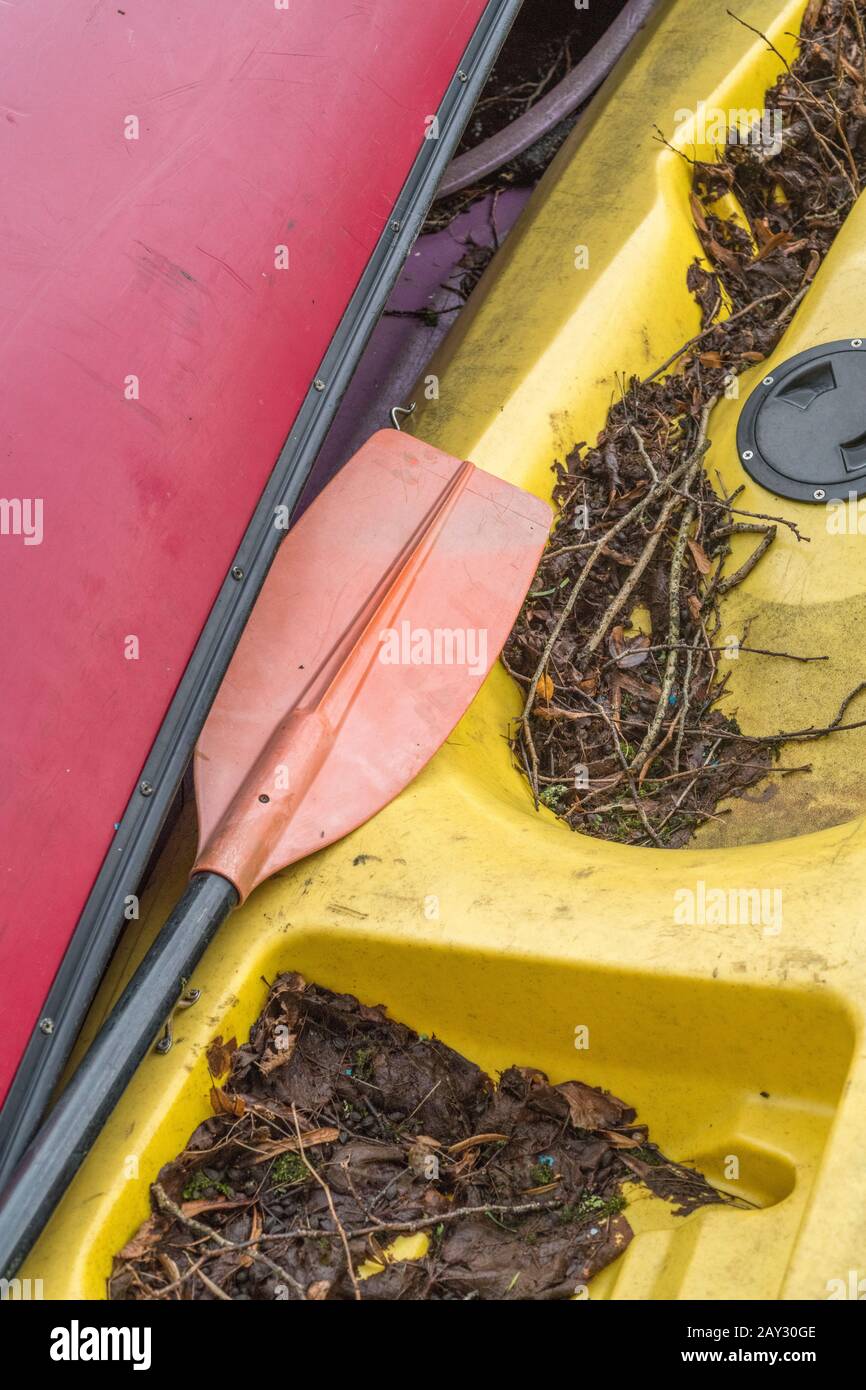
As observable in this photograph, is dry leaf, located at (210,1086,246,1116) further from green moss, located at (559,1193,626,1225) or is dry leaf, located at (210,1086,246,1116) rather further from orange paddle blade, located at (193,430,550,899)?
green moss, located at (559,1193,626,1225)

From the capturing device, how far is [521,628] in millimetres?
2098

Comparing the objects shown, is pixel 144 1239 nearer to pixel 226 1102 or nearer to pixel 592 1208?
pixel 226 1102

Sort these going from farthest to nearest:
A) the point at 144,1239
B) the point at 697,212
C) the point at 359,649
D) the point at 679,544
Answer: the point at 697,212 < the point at 679,544 < the point at 359,649 < the point at 144,1239

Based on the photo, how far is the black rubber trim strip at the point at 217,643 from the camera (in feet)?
5.03

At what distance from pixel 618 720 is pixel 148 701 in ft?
2.58

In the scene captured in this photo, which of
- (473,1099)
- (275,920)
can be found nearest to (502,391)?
(275,920)

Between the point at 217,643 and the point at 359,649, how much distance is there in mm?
243

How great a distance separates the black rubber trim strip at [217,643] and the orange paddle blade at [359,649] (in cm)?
10

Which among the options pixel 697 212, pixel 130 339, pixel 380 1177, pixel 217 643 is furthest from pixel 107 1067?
pixel 697 212

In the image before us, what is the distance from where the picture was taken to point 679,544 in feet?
7.16

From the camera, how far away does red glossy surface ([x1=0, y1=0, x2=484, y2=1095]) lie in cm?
154
